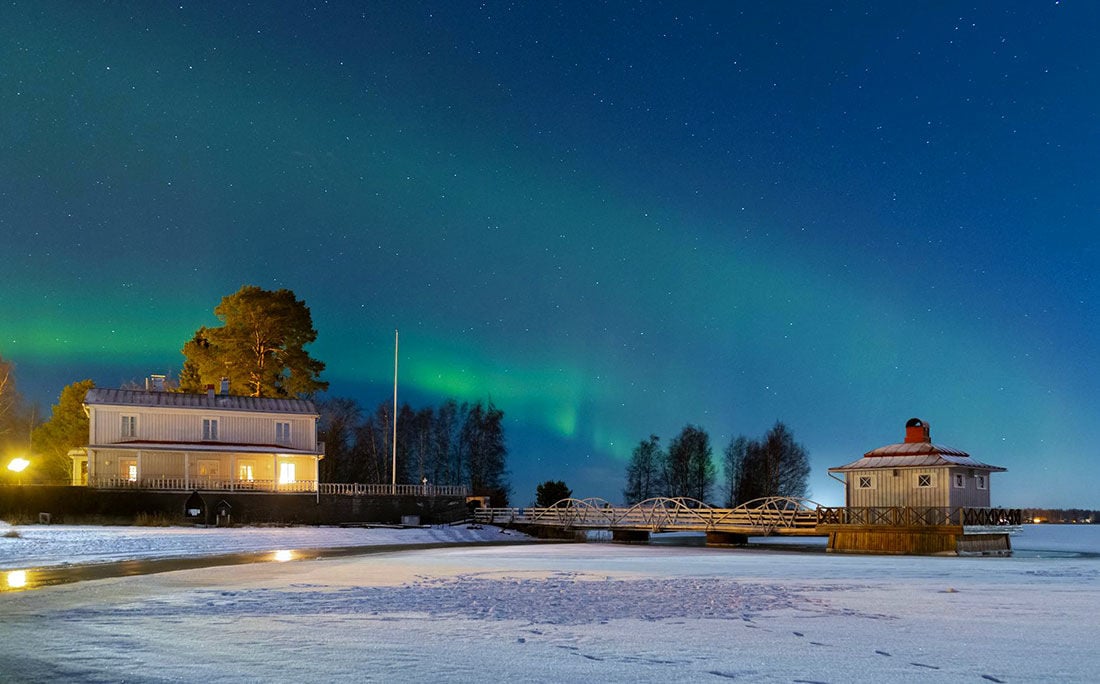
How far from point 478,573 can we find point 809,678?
45.2 ft

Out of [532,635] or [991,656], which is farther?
[532,635]

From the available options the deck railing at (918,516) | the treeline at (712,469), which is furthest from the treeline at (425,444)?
the deck railing at (918,516)

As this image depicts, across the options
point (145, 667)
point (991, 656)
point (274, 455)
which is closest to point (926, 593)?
point (991, 656)

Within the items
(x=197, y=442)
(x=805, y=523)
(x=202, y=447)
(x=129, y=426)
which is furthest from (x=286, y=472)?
(x=805, y=523)

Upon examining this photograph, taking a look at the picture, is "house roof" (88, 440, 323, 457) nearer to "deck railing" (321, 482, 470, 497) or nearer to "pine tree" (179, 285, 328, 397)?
"deck railing" (321, 482, 470, 497)

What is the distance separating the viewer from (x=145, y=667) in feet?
33.0

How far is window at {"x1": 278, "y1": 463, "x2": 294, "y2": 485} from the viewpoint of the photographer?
62875mm

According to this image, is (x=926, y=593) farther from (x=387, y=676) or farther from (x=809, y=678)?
(x=387, y=676)

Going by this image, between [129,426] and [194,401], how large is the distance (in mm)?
3986

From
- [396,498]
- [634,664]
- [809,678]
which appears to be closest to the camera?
[809,678]

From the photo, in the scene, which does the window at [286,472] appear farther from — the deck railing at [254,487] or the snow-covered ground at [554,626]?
the snow-covered ground at [554,626]

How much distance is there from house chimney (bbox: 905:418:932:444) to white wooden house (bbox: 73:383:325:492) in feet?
111

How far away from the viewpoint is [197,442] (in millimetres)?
59781

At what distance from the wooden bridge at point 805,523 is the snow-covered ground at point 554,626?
1477cm
